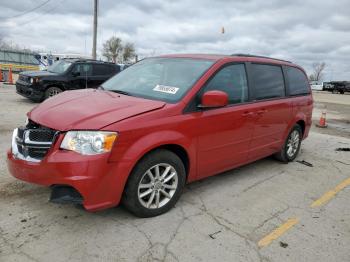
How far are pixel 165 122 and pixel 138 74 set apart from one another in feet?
4.46

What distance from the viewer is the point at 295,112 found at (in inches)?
230

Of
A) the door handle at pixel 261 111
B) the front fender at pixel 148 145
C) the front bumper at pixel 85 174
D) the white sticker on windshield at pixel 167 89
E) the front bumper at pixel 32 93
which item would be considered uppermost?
the white sticker on windshield at pixel 167 89

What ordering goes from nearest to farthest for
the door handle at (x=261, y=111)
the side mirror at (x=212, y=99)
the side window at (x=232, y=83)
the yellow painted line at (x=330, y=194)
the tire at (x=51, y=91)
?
the side mirror at (x=212, y=99) → the side window at (x=232, y=83) → the yellow painted line at (x=330, y=194) → the door handle at (x=261, y=111) → the tire at (x=51, y=91)

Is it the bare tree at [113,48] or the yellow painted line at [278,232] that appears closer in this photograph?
the yellow painted line at [278,232]

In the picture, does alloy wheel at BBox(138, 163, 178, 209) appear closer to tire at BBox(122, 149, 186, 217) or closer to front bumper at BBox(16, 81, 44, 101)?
tire at BBox(122, 149, 186, 217)

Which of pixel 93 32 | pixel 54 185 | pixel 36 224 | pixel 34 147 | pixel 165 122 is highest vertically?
pixel 93 32

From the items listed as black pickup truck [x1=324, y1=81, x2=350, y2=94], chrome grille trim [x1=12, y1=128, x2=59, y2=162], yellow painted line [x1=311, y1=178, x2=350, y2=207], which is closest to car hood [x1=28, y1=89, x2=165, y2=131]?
chrome grille trim [x1=12, y1=128, x2=59, y2=162]

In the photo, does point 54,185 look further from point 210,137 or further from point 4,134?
point 4,134

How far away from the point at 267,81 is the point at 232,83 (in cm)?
98

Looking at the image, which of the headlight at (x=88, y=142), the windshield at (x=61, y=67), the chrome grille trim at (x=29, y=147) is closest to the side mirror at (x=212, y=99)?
the headlight at (x=88, y=142)

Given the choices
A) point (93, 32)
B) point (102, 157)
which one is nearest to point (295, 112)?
point (102, 157)

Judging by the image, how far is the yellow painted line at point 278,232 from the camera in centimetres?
332

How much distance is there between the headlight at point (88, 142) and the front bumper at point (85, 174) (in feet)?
0.17

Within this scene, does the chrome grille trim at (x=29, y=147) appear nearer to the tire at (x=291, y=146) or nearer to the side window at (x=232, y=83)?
the side window at (x=232, y=83)
